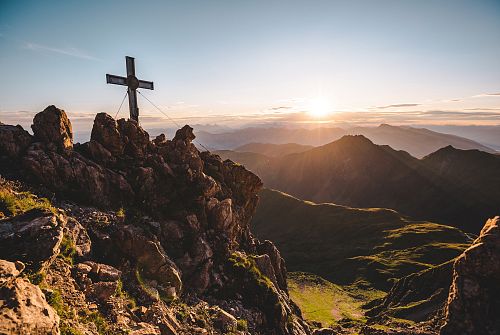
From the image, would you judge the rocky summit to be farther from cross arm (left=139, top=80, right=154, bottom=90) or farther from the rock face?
the rock face

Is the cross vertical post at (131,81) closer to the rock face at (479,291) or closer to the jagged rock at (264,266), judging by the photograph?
the jagged rock at (264,266)

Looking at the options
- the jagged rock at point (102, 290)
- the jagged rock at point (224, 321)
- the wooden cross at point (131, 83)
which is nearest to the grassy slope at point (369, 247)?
the jagged rock at point (224, 321)

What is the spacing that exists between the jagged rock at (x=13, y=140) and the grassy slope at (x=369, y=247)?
12562 cm

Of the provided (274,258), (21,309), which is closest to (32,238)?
(21,309)

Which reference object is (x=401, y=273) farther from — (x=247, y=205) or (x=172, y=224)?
(x=172, y=224)

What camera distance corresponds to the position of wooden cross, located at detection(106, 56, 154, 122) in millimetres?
35438

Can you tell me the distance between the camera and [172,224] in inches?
1245

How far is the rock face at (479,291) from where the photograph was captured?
3822cm

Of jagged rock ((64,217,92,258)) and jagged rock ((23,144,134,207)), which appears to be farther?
jagged rock ((23,144,134,207))

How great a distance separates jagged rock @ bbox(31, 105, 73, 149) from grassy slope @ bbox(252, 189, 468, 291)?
123152mm

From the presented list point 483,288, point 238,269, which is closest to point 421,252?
point 483,288

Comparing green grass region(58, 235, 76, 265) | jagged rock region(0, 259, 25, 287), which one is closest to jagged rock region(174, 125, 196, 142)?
green grass region(58, 235, 76, 265)

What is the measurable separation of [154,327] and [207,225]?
1833 cm

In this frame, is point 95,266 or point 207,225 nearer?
point 95,266
